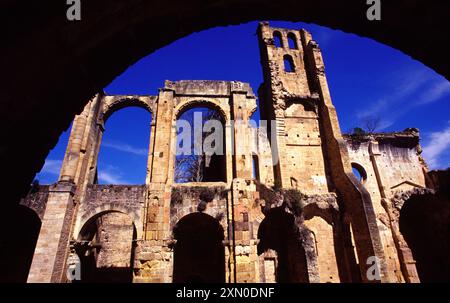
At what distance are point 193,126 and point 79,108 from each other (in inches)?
775

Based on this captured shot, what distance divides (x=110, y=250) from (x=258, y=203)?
9.14m

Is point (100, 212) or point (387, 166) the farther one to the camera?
point (387, 166)

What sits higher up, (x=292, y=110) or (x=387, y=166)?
(x=292, y=110)

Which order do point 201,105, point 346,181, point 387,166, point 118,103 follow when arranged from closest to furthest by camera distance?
point 346,181
point 201,105
point 118,103
point 387,166

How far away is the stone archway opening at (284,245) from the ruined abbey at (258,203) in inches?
2.3

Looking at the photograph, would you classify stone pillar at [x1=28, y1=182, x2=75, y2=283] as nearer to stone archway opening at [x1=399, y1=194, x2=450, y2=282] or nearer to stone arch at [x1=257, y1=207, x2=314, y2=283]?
stone arch at [x1=257, y1=207, x2=314, y2=283]

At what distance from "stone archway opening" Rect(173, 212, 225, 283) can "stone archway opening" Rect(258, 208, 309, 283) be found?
2.43 metres

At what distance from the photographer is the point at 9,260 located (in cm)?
1438

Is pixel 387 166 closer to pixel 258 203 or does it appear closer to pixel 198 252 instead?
pixel 258 203

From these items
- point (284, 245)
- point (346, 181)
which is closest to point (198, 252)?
point (284, 245)

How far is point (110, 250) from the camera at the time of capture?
1546 centimetres

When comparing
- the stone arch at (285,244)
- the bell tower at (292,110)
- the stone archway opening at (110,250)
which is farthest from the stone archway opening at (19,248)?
the bell tower at (292,110)
